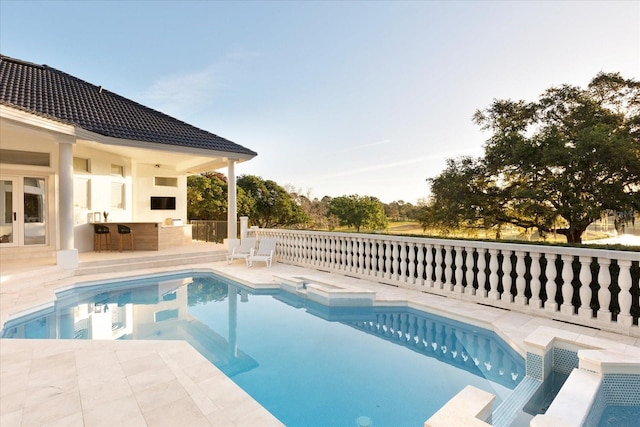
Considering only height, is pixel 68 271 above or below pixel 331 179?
below

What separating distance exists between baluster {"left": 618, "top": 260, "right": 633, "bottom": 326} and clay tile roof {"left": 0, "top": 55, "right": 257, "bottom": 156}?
10.7 metres

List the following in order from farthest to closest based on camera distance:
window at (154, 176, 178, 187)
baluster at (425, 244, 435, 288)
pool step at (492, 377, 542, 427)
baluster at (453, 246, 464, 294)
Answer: window at (154, 176, 178, 187)
baluster at (425, 244, 435, 288)
baluster at (453, 246, 464, 294)
pool step at (492, 377, 542, 427)

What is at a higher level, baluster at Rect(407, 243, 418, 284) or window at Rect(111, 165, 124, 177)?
window at Rect(111, 165, 124, 177)

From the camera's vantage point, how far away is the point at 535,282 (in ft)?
16.5

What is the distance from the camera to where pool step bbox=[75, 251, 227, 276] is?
8.89m

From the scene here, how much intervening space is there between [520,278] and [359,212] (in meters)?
28.3

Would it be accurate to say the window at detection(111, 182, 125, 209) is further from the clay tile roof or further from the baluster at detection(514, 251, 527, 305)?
the baluster at detection(514, 251, 527, 305)

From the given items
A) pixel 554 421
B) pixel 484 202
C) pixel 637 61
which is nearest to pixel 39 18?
pixel 554 421

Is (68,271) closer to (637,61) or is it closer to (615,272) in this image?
(615,272)

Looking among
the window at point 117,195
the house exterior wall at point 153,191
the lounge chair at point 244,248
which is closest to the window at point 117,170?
the window at point 117,195

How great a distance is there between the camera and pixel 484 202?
13500 mm

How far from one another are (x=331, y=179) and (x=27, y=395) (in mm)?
28511

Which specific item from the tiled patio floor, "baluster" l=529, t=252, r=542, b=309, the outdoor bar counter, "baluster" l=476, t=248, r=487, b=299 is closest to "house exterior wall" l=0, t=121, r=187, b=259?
the outdoor bar counter

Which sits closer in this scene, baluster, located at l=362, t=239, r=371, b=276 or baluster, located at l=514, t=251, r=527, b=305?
baluster, located at l=514, t=251, r=527, b=305
